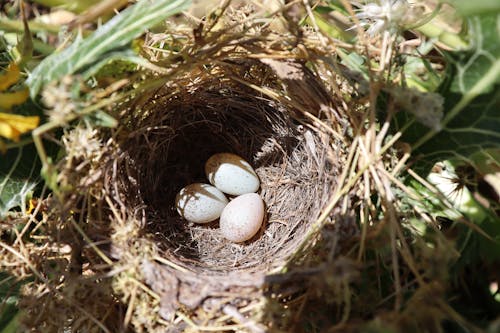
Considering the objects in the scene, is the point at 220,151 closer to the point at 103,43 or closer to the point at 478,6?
the point at 103,43

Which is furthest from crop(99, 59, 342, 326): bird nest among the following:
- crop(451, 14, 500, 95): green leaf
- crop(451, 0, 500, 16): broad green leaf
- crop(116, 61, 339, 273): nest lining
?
crop(451, 0, 500, 16): broad green leaf

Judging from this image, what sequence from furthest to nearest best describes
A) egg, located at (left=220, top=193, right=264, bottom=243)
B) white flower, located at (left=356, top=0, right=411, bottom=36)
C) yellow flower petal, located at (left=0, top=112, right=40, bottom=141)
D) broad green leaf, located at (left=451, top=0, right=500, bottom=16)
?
egg, located at (left=220, top=193, right=264, bottom=243) < white flower, located at (left=356, top=0, right=411, bottom=36) < yellow flower petal, located at (left=0, top=112, right=40, bottom=141) < broad green leaf, located at (left=451, top=0, right=500, bottom=16)

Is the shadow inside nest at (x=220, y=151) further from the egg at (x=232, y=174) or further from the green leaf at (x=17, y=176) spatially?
the green leaf at (x=17, y=176)

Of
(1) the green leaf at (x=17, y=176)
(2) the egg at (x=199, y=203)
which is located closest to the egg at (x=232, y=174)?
(2) the egg at (x=199, y=203)

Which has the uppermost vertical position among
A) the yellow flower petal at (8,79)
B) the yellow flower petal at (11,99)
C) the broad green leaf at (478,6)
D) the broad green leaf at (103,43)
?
the broad green leaf at (478,6)

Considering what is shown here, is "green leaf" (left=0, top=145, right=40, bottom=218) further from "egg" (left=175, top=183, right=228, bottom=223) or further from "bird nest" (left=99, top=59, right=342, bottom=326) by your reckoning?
"egg" (left=175, top=183, right=228, bottom=223)

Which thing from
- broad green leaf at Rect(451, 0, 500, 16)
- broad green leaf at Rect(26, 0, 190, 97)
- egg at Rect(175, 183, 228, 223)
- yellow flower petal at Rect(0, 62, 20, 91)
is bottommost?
egg at Rect(175, 183, 228, 223)
